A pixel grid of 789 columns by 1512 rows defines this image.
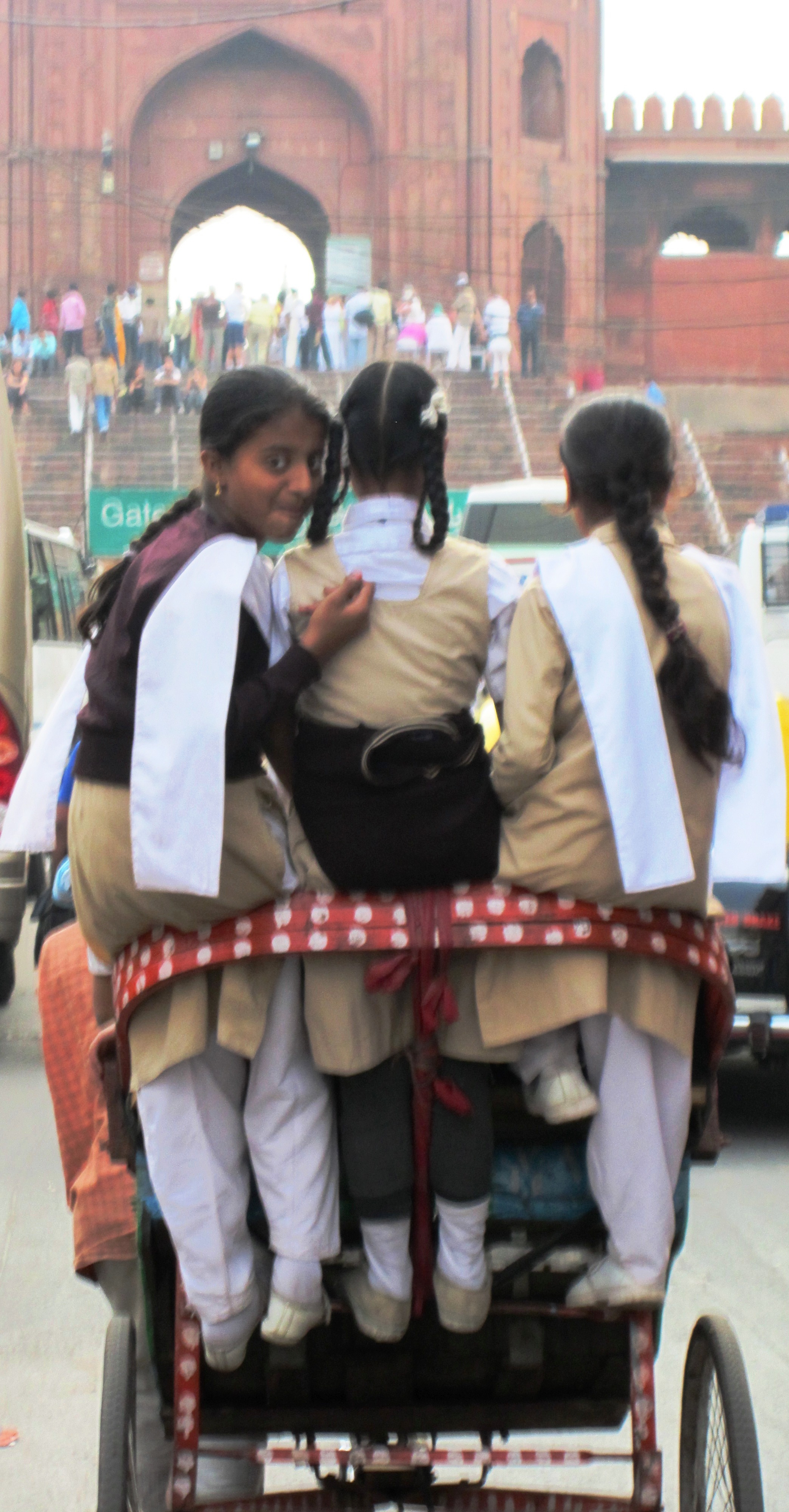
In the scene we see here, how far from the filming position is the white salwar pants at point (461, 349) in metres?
34.2

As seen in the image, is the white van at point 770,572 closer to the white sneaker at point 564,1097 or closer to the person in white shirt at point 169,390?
the white sneaker at point 564,1097

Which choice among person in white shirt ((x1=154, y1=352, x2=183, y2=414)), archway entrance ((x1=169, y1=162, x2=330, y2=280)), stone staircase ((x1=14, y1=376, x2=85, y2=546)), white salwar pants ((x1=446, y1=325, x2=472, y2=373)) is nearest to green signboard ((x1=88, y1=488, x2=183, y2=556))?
stone staircase ((x1=14, y1=376, x2=85, y2=546))

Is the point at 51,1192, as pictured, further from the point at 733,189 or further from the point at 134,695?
the point at 733,189

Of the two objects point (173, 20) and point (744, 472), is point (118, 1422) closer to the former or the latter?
point (744, 472)

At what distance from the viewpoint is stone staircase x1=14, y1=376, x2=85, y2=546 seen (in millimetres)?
30656

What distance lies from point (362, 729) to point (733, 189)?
40.2 meters

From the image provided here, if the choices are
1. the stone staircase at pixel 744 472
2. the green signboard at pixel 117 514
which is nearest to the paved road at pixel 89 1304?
the green signboard at pixel 117 514

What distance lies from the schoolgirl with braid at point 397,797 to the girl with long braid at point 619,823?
0.21 feet

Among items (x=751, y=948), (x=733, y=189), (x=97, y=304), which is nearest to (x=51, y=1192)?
(x=751, y=948)

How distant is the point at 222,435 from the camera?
228cm

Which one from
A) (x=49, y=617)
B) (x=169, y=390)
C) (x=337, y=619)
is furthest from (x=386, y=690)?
(x=169, y=390)

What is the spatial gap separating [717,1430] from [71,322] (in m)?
33.9

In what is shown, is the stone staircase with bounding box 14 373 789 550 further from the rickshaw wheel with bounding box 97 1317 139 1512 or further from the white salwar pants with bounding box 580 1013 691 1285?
the white salwar pants with bounding box 580 1013 691 1285

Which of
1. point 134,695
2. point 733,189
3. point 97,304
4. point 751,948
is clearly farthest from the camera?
point 733,189
